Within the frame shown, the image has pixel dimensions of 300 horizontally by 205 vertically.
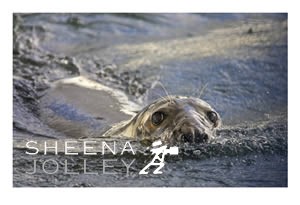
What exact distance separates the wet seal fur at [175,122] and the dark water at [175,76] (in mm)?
108

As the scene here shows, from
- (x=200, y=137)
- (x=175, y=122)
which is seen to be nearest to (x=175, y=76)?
(x=175, y=122)

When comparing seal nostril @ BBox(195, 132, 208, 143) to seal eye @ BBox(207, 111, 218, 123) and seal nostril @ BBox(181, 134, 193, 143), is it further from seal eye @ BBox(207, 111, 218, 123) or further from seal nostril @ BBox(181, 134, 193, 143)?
seal eye @ BBox(207, 111, 218, 123)

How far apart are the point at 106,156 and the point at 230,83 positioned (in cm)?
137

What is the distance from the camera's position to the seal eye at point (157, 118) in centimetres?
471

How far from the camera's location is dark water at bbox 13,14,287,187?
4809 mm

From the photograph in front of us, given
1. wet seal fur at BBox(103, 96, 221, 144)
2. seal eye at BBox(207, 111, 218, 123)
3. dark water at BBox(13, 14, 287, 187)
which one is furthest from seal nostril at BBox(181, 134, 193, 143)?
seal eye at BBox(207, 111, 218, 123)

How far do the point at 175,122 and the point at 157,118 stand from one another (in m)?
0.15

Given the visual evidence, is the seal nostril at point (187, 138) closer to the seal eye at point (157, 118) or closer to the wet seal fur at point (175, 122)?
the wet seal fur at point (175, 122)

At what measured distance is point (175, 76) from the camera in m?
5.93

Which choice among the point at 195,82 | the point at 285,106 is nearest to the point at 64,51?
the point at 195,82
